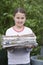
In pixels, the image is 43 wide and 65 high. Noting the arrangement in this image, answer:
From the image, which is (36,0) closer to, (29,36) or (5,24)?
(5,24)

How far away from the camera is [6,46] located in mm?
3195

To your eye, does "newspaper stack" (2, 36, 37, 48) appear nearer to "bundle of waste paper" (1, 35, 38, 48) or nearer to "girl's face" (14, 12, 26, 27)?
"bundle of waste paper" (1, 35, 38, 48)

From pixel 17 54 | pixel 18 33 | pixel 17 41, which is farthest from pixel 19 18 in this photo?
pixel 17 54

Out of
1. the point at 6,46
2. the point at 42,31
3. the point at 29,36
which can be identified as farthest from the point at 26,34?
the point at 42,31

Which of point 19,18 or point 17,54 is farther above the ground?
point 19,18

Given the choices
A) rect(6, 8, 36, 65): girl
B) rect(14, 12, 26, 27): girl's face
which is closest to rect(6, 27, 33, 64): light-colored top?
rect(6, 8, 36, 65): girl

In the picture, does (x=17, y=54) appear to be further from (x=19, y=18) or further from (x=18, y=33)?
(x=19, y=18)

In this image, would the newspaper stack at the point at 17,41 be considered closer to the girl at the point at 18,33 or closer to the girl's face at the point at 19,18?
the girl at the point at 18,33

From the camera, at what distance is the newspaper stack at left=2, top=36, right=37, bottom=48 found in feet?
10.5

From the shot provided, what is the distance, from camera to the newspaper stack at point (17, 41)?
3197 millimetres

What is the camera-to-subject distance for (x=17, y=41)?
3213 mm

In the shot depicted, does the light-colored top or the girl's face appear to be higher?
the girl's face

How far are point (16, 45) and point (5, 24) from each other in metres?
2.32

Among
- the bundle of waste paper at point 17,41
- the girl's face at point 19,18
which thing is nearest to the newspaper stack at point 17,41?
the bundle of waste paper at point 17,41
